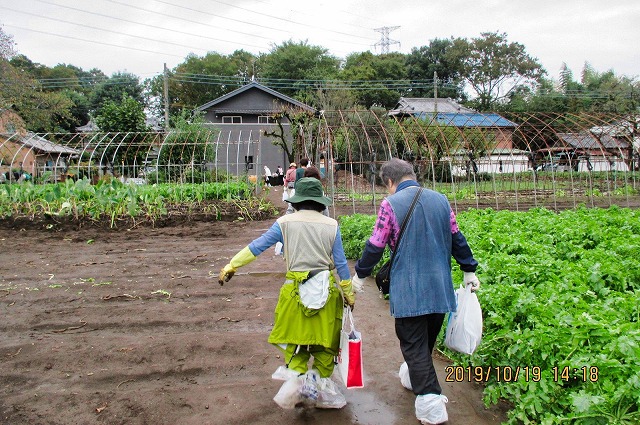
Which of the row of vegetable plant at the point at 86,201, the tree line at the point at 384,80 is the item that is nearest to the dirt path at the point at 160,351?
the row of vegetable plant at the point at 86,201

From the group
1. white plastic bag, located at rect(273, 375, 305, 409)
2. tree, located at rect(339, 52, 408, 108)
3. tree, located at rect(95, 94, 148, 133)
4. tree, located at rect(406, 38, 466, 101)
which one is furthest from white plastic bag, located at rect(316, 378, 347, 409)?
tree, located at rect(406, 38, 466, 101)

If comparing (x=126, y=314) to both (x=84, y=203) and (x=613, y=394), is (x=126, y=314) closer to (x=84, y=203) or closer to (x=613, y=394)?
(x=613, y=394)

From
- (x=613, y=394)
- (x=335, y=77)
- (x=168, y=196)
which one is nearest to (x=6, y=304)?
(x=613, y=394)

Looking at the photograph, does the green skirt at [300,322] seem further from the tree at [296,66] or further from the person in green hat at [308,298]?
the tree at [296,66]

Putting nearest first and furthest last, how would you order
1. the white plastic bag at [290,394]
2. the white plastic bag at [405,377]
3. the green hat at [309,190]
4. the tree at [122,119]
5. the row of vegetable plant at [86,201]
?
the white plastic bag at [290,394], the green hat at [309,190], the white plastic bag at [405,377], the row of vegetable plant at [86,201], the tree at [122,119]

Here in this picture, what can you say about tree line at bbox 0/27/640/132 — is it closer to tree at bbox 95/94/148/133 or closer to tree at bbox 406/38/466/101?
tree at bbox 406/38/466/101

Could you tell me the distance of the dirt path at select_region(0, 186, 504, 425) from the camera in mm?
3332

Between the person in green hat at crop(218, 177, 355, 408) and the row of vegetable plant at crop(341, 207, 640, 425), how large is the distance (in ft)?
3.54

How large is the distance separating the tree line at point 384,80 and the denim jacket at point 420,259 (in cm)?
2780

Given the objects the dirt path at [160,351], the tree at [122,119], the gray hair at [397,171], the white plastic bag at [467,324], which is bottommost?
the dirt path at [160,351]

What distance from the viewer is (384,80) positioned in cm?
4034

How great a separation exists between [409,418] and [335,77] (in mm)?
38494

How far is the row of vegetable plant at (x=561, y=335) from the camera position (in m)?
2.46

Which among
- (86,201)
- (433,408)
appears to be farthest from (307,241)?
(86,201)
